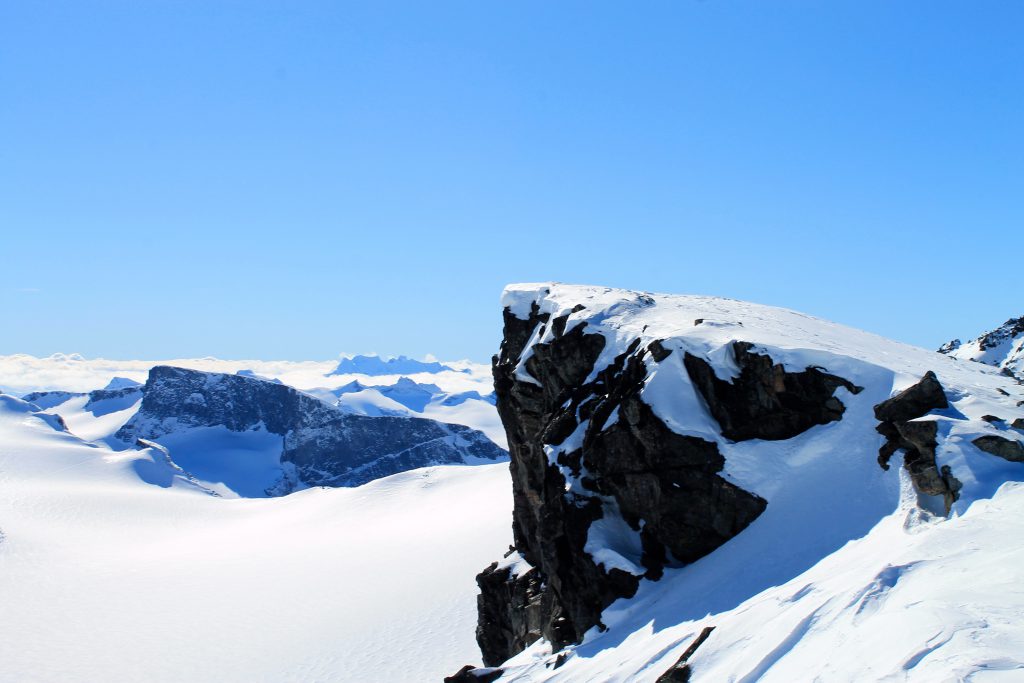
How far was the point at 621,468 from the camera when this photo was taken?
25.8m

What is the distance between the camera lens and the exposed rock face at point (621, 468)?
77.9 ft

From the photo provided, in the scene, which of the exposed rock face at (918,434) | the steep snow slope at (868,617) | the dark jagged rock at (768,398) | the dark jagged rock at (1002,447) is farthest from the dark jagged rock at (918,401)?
the steep snow slope at (868,617)

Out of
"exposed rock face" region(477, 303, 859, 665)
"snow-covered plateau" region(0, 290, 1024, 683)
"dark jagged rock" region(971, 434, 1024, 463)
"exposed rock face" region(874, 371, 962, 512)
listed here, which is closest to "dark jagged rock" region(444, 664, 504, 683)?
"snow-covered plateau" region(0, 290, 1024, 683)

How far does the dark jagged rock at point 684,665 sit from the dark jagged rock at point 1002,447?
8485 millimetres

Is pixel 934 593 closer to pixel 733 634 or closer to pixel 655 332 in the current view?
pixel 733 634

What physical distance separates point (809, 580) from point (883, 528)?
2.95m

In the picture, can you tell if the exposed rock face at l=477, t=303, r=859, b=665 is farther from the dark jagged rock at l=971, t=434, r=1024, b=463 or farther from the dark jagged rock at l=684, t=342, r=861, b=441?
the dark jagged rock at l=971, t=434, r=1024, b=463

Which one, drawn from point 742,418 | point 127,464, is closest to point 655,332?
point 742,418

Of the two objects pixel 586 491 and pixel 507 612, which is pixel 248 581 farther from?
pixel 586 491

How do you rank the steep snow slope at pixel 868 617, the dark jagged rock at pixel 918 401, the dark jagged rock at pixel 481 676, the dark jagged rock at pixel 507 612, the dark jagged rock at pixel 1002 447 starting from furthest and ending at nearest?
1. the dark jagged rock at pixel 507 612
2. the dark jagged rock at pixel 481 676
3. the dark jagged rock at pixel 918 401
4. the dark jagged rock at pixel 1002 447
5. the steep snow slope at pixel 868 617

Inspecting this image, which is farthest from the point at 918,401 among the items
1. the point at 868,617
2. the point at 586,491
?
the point at 586,491

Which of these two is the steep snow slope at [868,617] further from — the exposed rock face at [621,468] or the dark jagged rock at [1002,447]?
the exposed rock face at [621,468]

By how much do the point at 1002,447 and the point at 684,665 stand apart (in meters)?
9.94

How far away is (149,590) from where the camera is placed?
63750 mm
